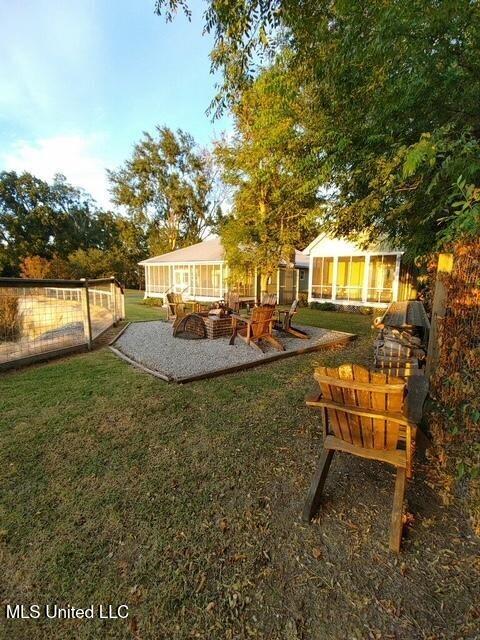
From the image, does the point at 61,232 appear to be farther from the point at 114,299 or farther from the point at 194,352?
the point at 194,352

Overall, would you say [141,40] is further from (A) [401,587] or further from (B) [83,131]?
(B) [83,131]

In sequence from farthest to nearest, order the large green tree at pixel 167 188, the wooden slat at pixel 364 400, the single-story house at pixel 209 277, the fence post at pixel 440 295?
the large green tree at pixel 167 188 < the single-story house at pixel 209 277 < the fence post at pixel 440 295 < the wooden slat at pixel 364 400

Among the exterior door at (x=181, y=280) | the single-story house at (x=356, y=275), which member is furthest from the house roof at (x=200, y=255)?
the single-story house at (x=356, y=275)

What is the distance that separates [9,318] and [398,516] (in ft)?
23.4

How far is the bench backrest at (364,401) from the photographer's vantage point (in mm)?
1858

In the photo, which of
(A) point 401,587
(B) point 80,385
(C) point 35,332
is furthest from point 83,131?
(A) point 401,587

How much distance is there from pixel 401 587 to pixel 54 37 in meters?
9.38

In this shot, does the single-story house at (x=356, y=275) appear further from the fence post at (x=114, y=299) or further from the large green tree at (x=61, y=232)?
the large green tree at (x=61, y=232)

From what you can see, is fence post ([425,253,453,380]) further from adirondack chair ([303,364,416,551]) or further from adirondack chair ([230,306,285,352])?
adirondack chair ([230,306,285,352])

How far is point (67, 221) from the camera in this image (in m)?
33.2

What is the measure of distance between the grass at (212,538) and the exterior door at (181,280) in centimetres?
1559

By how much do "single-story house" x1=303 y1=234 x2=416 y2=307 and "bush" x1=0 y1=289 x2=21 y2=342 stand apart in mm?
11966

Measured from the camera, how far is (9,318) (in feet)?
19.7

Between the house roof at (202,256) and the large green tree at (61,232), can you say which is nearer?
the house roof at (202,256)
